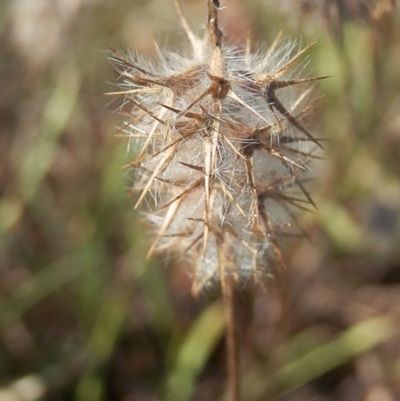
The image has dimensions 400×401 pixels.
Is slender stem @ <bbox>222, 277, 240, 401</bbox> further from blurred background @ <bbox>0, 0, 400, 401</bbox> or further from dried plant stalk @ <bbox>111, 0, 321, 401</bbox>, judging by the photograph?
blurred background @ <bbox>0, 0, 400, 401</bbox>

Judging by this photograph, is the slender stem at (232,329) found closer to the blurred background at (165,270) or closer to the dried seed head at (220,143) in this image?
the dried seed head at (220,143)

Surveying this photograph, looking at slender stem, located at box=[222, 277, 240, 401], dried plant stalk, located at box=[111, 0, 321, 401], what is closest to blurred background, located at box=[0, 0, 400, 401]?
slender stem, located at box=[222, 277, 240, 401]

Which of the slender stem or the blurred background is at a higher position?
the blurred background

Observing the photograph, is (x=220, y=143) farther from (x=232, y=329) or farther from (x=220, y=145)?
(x=232, y=329)

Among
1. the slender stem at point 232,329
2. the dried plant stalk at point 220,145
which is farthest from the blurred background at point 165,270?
the dried plant stalk at point 220,145

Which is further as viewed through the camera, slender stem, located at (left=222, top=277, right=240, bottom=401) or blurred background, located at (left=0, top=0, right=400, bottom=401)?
blurred background, located at (left=0, top=0, right=400, bottom=401)

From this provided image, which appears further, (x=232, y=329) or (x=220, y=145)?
(x=232, y=329)

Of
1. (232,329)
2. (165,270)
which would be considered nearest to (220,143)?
(232,329)

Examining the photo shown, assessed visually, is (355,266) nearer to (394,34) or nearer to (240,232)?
(394,34)
